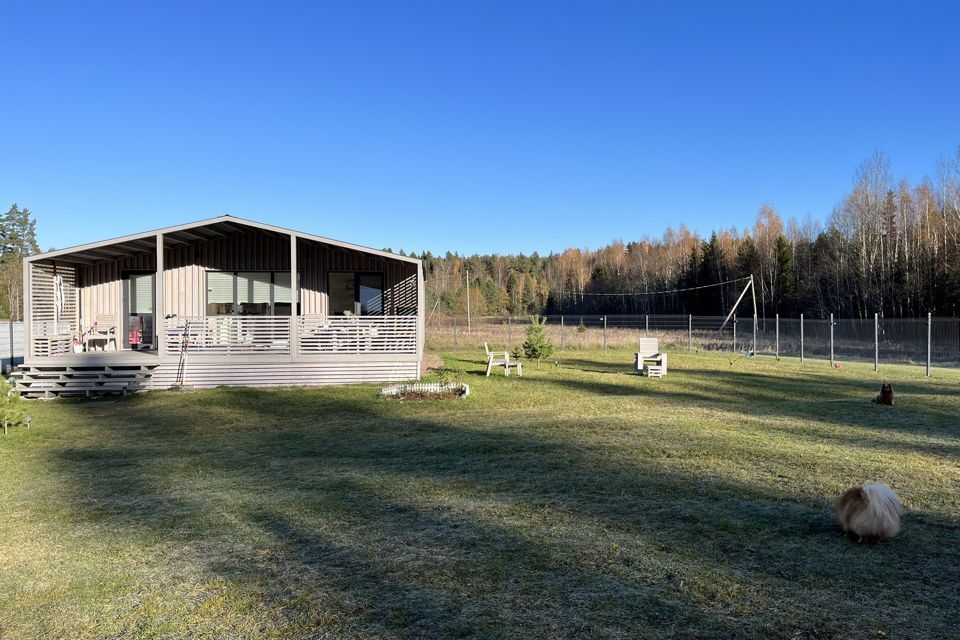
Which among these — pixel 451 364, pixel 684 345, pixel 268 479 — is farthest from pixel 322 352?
pixel 684 345

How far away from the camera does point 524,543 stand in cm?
412

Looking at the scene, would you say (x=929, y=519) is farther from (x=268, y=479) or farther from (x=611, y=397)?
(x=611, y=397)

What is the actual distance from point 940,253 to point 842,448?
124 feet

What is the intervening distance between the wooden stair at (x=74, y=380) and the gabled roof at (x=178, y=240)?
2.55 metres

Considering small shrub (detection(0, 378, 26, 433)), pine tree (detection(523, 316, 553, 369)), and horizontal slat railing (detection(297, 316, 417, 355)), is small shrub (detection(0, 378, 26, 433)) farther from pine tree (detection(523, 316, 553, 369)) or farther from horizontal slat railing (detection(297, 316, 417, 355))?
pine tree (detection(523, 316, 553, 369))

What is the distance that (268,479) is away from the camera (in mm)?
6309

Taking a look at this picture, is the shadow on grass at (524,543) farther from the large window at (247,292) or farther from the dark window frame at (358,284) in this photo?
the dark window frame at (358,284)

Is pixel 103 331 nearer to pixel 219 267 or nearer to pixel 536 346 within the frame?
pixel 219 267

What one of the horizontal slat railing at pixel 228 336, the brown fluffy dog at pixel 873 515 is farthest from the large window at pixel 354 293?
the brown fluffy dog at pixel 873 515

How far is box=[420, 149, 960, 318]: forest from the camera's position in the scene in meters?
37.8

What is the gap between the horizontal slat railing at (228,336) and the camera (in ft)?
46.7

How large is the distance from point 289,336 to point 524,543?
11.3 meters

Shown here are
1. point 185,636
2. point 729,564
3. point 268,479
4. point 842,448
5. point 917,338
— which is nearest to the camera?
point 185,636

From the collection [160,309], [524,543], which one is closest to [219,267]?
[160,309]
